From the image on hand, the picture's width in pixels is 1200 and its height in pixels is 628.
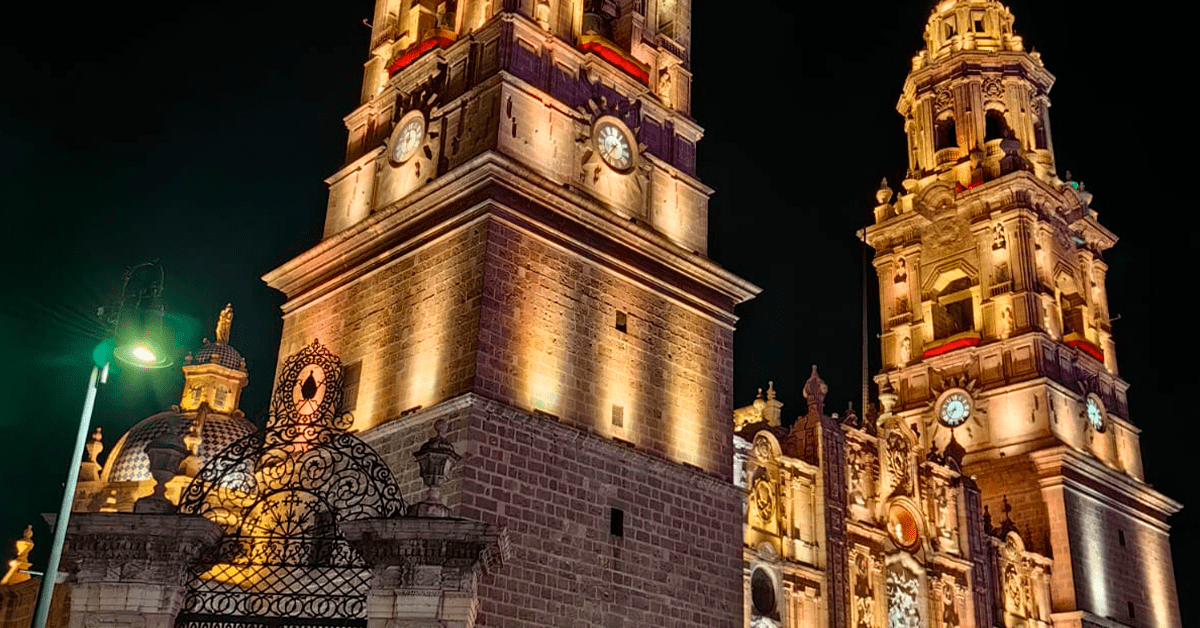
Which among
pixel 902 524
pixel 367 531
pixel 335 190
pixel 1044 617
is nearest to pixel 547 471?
pixel 367 531

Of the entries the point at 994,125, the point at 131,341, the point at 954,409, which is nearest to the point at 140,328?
the point at 131,341

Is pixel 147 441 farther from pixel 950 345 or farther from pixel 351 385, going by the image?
pixel 950 345

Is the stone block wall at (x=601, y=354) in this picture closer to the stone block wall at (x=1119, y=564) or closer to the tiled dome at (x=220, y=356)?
the stone block wall at (x=1119, y=564)

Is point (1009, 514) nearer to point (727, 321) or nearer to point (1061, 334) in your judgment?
point (1061, 334)

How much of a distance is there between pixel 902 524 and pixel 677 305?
41.7ft

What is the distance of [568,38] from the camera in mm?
29438

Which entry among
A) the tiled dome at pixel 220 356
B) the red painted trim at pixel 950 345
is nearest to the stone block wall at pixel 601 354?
the red painted trim at pixel 950 345

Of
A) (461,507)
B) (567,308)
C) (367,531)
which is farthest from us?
(567,308)

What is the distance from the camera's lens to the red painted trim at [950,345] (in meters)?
44.8

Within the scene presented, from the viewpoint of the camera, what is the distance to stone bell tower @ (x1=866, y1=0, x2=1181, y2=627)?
1620 inches

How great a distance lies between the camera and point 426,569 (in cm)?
1523

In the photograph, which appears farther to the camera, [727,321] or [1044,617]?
[1044,617]

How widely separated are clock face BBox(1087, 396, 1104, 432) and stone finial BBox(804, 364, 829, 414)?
A: 1399cm

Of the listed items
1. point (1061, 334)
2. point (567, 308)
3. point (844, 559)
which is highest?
point (1061, 334)
